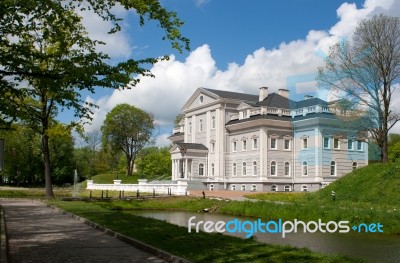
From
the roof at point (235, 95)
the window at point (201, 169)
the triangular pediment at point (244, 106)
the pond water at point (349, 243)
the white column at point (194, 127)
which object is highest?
the roof at point (235, 95)

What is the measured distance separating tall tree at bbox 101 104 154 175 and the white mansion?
17.0m

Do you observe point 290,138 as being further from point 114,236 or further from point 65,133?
point 114,236

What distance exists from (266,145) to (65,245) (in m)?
40.3

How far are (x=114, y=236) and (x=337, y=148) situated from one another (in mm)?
40338

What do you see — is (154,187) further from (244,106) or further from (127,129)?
(127,129)

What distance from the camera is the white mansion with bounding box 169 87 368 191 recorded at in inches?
1935

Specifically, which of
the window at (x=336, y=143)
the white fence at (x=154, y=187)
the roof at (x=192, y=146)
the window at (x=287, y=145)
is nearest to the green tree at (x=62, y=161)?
the white fence at (x=154, y=187)

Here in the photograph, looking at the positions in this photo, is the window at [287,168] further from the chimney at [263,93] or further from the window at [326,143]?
the chimney at [263,93]

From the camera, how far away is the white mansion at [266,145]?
4916 cm

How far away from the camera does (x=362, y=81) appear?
3697 centimetres

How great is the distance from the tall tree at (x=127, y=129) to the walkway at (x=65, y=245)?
57.4 meters

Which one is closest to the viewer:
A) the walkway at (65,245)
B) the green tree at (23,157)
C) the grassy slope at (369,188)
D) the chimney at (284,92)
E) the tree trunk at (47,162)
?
the walkway at (65,245)

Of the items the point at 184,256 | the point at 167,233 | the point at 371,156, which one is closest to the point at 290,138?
the point at 371,156

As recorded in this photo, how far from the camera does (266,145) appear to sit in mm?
51188
